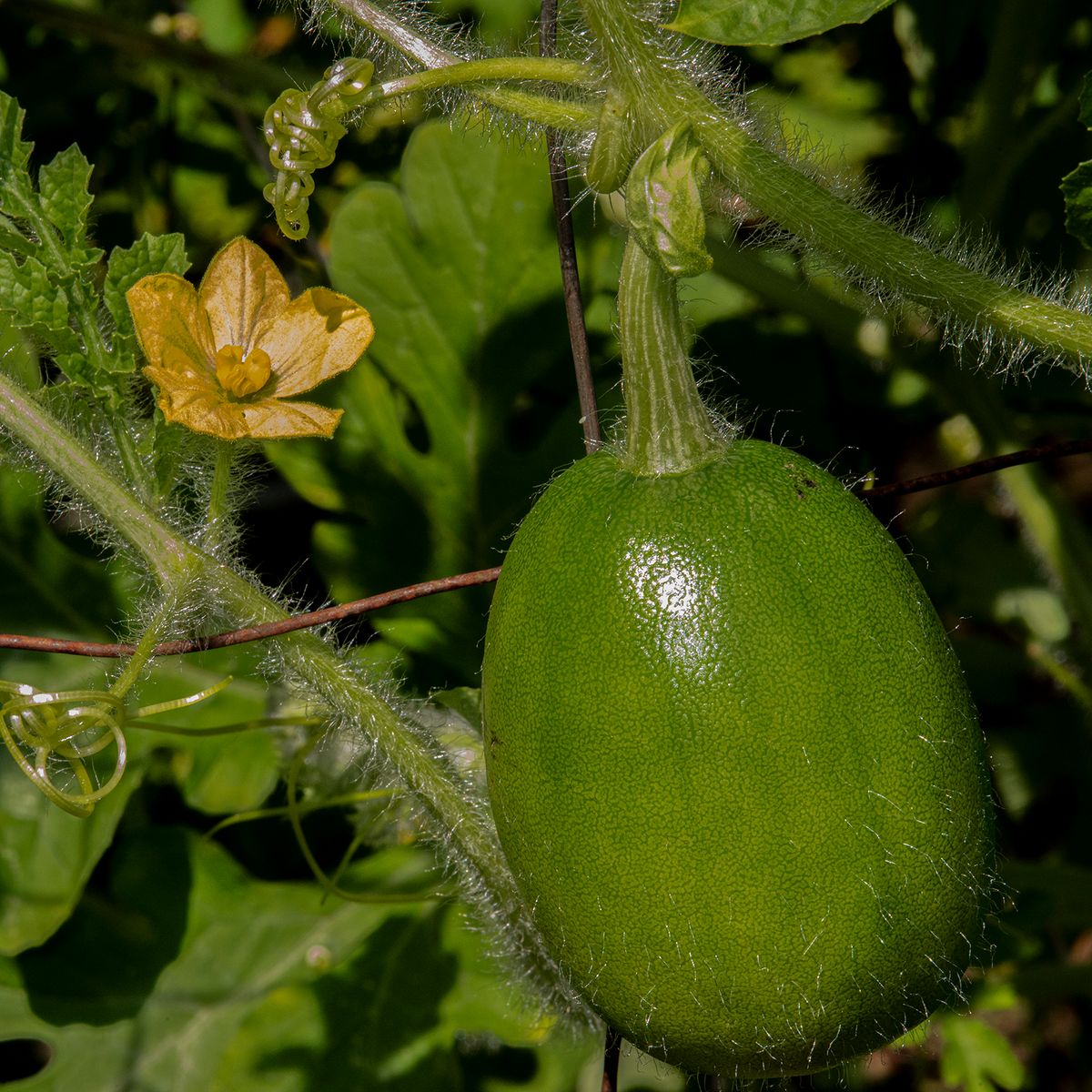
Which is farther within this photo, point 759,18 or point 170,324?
point 170,324

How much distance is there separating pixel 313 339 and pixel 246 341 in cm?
11

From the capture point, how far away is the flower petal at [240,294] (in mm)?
1790

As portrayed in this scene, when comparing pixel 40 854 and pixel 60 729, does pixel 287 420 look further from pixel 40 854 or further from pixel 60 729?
pixel 40 854

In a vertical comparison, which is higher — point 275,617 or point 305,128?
point 305,128

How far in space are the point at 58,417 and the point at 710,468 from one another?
953 millimetres

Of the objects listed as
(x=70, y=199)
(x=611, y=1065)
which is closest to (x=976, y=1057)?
(x=611, y=1065)

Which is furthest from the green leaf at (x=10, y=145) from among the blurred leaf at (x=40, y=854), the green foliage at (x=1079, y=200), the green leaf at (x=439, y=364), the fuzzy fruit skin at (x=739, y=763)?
the green foliage at (x=1079, y=200)

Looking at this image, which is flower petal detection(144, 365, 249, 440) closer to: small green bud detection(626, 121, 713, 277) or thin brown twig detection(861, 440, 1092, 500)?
small green bud detection(626, 121, 713, 277)

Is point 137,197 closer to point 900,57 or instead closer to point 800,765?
point 900,57

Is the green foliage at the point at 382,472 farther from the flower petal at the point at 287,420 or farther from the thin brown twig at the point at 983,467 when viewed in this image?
the thin brown twig at the point at 983,467

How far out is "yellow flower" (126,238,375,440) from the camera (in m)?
1.66

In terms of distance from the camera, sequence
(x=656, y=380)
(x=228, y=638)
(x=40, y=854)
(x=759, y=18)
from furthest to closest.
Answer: (x=40, y=854), (x=228, y=638), (x=656, y=380), (x=759, y=18)

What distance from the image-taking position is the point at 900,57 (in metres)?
3.16

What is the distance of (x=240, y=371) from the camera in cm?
176
